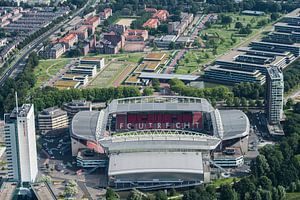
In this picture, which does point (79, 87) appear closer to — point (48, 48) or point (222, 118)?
point (48, 48)

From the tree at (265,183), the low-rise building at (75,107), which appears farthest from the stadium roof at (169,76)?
the tree at (265,183)

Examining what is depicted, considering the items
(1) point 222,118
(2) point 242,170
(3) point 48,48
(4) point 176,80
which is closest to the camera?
(2) point 242,170

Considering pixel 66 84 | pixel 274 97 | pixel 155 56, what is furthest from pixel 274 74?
pixel 155 56

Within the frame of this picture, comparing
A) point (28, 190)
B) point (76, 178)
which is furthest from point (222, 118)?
point (28, 190)

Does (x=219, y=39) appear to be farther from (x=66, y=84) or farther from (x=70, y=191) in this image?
(x=70, y=191)

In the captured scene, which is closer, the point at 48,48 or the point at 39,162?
the point at 39,162

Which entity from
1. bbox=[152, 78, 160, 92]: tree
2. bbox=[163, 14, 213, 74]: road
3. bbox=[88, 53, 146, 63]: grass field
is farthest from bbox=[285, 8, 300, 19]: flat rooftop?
bbox=[152, 78, 160, 92]: tree

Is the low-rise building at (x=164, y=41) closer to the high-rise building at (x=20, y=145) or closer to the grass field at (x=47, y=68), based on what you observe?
the grass field at (x=47, y=68)

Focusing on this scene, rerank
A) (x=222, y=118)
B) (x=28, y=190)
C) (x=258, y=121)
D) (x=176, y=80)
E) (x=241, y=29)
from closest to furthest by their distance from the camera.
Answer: (x=28, y=190) → (x=222, y=118) → (x=258, y=121) → (x=176, y=80) → (x=241, y=29)
